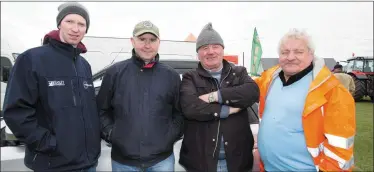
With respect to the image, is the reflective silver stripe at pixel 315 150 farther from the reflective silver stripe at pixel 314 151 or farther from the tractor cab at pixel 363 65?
the tractor cab at pixel 363 65

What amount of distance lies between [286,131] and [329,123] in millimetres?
291

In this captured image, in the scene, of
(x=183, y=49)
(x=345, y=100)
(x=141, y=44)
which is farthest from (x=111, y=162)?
(x=183, y=49)

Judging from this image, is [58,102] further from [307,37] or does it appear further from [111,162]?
[307,37]

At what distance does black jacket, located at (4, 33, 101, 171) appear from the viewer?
6.00 feet

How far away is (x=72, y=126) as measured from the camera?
6.44 feet

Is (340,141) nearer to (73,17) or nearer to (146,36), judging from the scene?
(146,36)

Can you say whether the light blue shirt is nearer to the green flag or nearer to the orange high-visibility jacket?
the orange high-visibility jacket

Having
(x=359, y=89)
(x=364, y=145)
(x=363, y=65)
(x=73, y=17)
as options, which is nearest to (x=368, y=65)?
(x=363, y=65)

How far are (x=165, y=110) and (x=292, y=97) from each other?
0.94 meters

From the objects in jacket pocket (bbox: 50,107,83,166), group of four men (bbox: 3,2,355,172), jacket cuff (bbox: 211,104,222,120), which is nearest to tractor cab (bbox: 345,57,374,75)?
group of four men (bbox: 3,2,355,172)

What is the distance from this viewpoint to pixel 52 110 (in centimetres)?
191

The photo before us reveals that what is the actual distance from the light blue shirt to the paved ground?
2.38 ft

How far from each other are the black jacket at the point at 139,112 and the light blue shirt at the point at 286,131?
70 centimetres

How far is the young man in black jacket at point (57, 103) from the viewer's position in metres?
1.83
